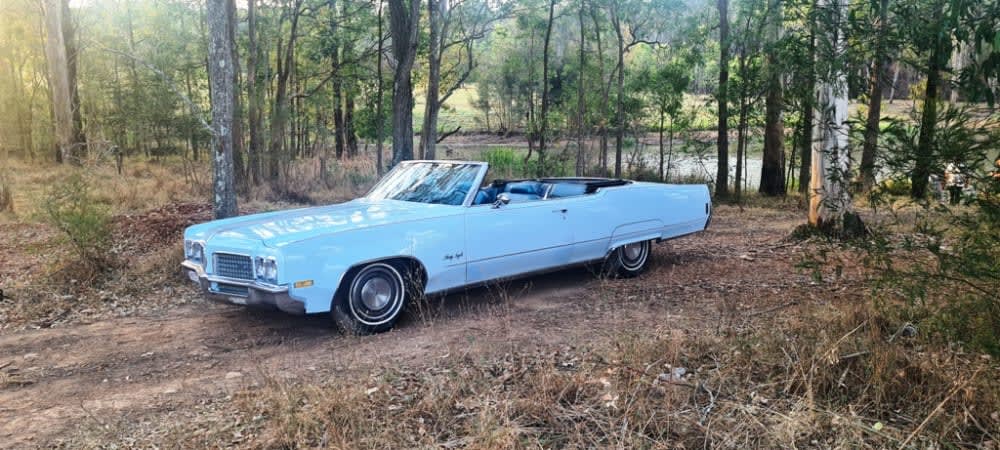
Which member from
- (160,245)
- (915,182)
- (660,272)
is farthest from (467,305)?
(160,245)

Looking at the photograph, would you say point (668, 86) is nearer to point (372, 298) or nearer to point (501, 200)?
point (501, 200)

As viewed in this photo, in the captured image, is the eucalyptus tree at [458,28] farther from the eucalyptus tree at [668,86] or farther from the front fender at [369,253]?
the front fender at [369,253]

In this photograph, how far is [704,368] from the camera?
4516 millimetres

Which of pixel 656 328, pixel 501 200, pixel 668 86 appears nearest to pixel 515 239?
pixel 501 200

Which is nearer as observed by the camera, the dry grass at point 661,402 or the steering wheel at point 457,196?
the dry grass at point 661,402

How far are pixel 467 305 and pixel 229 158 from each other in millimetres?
4194

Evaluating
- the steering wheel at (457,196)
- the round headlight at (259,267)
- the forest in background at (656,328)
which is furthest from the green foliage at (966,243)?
the round headlight at (259,267)

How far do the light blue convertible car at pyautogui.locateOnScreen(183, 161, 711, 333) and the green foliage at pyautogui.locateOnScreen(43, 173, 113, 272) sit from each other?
2.47 meters

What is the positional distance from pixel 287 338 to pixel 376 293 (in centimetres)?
83

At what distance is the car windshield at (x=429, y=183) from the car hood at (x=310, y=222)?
0.58 ft

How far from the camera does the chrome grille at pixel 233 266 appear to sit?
18.3 feet

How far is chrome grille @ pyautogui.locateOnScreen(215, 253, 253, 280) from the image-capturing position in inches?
219

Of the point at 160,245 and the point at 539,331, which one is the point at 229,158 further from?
the point at 539,331

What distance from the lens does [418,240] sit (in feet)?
19.9
